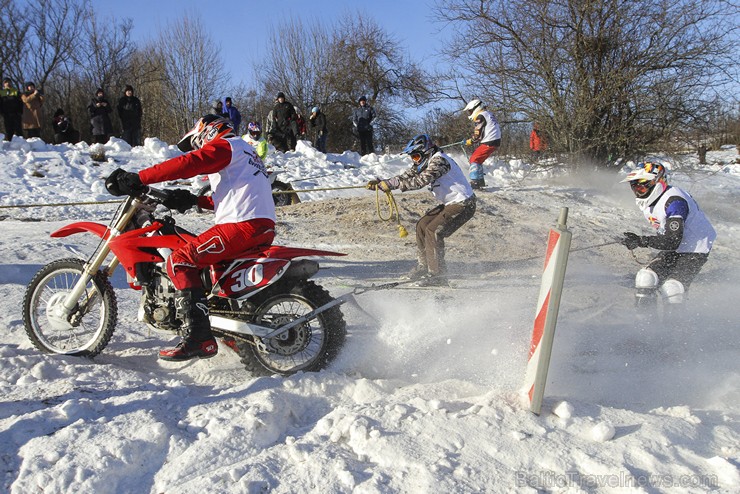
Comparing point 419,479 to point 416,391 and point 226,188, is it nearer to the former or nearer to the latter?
point 416,391

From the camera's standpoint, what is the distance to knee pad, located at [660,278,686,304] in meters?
5.99

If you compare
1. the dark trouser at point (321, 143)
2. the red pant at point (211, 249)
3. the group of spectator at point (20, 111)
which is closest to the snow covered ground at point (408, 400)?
the red pant at point (211, 249)

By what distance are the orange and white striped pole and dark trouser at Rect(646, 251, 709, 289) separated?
3.27 m

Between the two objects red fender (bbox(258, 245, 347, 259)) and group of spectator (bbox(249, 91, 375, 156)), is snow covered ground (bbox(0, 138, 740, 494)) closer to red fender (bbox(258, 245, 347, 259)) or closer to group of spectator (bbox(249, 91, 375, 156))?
red fender (bbox(258, 245, 347, 259))

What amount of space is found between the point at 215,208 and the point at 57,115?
50.7ft

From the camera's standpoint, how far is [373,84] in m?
27.3

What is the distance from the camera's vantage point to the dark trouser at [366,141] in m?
19.8

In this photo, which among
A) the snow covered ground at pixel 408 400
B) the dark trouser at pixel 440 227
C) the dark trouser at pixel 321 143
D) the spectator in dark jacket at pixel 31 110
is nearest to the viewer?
the snow covered ground at pixel 408 400

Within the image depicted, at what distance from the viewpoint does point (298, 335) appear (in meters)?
4.57

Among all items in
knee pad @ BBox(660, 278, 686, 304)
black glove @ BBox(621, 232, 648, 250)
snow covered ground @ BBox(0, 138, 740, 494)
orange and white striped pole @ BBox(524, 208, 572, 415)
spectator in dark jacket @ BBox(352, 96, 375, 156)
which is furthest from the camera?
spectator in dark jacket @ BBox(352, 96, 375, 156)

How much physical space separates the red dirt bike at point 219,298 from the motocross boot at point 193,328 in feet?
0.37

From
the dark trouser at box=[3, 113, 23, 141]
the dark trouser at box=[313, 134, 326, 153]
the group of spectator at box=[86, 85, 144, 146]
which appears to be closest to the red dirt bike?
the dark trouser at box=[3, 113, 23, 141]

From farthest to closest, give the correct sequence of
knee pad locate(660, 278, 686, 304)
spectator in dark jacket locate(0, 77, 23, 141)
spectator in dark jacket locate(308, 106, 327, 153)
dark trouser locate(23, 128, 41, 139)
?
spectator in dark jacket locate(308, 106, 327, 153) < dark trouser locate(23, 128, 41, 139) < spectator in dark jacket locate(0, 77, 23, 141) < knee pad locate(660, 278, 686, 304)

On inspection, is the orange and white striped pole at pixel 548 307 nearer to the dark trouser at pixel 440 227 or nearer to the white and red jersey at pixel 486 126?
the dark trouser at pixel 440 227
